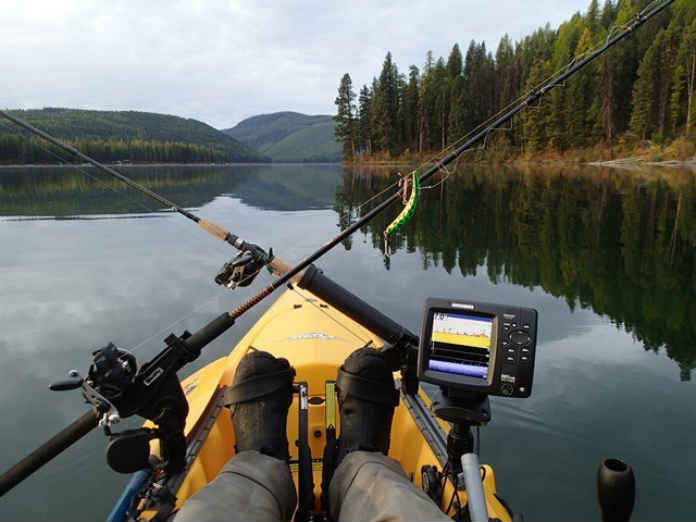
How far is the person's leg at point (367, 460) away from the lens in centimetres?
175

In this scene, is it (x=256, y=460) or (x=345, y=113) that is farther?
(x=345, y=113)

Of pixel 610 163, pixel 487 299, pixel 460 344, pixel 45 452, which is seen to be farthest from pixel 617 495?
pixel 610 163

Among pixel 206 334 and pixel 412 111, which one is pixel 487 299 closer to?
pixel 206 334

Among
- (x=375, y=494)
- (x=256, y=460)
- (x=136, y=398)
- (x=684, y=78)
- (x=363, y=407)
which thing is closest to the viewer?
(x=375, y=494)

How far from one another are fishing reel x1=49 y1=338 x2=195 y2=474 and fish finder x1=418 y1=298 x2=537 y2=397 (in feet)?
4.12

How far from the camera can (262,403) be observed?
8.54 feet

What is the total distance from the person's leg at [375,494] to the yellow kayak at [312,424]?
443 mm

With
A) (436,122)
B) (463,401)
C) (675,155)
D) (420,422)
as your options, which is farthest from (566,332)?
(436,122)

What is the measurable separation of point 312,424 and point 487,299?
5.94 meters

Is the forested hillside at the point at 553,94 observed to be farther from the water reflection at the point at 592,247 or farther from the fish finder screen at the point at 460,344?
the fish finder screen at the point at 460,344

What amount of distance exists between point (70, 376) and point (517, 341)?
78.9 inches

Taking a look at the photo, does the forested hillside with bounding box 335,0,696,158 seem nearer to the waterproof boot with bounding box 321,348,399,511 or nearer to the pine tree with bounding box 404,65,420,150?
the pine tree with bounding box 404,65,420,150

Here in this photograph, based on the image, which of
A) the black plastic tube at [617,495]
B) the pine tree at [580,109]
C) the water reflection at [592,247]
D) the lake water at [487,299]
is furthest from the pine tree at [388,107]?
the black plastic tube at [617,495]

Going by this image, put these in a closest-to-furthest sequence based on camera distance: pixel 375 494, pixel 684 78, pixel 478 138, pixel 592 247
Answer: pixel 375 494 → pixel 478 138 → pixel 592 247 → pixel 684 78
